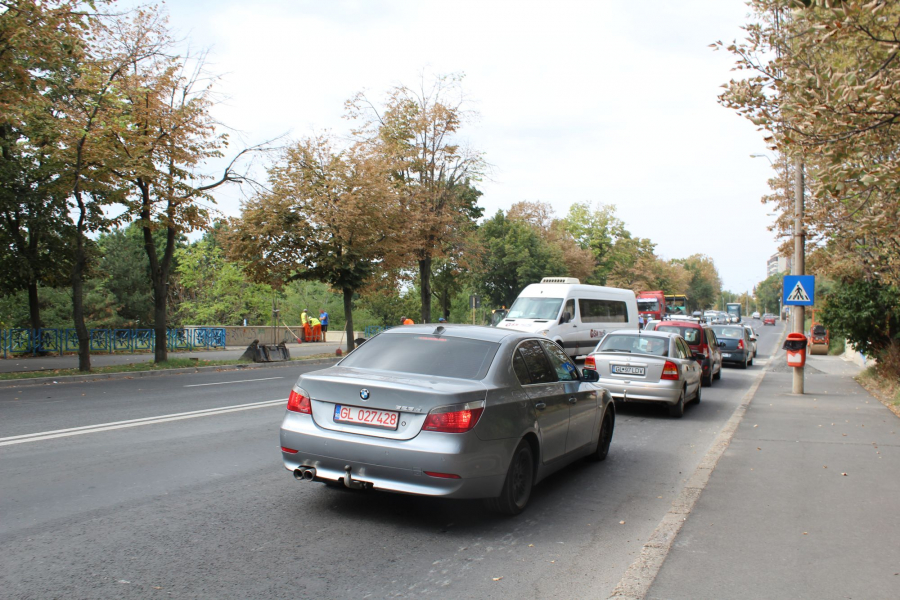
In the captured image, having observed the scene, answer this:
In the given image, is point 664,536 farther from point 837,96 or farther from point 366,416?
point 837,96

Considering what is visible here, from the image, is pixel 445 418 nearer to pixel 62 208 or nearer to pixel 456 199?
pixel 62 208

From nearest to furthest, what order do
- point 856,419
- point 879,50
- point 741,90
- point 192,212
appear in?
point 879,50 → point 741,90 → point 856,419 → point 192,212

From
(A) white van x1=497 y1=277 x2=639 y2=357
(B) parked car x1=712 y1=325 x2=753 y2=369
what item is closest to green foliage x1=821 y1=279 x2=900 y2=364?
(A) white van x1=497 y1=277 x2=639 y2=357

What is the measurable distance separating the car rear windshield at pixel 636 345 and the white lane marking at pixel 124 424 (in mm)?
6112

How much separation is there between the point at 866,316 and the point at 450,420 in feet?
55.5

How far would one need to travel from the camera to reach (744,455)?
8281 mm

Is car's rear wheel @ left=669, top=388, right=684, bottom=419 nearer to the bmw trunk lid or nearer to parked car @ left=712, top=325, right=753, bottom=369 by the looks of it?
the bmw trunk lid

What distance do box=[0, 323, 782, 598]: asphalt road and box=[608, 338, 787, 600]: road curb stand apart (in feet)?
0.46

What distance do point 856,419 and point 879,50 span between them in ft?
21.1

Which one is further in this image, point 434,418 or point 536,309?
point 536,309

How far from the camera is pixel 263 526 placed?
509 centimetres

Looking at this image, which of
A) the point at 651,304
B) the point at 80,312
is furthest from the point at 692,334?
the point at 651,304

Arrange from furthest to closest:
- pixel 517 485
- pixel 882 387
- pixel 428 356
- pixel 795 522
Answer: pixel 882 387 < pixel 428 356 < pixel 517 485 < pixel 795 522

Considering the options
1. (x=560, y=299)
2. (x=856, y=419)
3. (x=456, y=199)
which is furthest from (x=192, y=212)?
(x=456, y=199)
